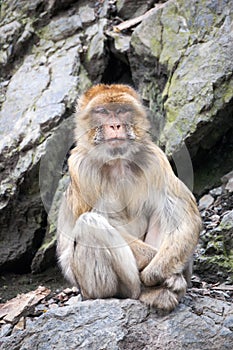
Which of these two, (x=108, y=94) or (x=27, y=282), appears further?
(x=27, y=282)

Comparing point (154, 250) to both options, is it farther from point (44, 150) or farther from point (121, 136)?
point (44, 150)

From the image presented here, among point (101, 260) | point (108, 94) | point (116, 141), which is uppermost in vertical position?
point (108, 94)

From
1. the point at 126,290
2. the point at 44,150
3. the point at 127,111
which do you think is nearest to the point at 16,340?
the point at 126,290

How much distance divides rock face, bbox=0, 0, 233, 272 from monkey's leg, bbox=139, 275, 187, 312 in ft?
5.91

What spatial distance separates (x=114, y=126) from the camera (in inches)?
185

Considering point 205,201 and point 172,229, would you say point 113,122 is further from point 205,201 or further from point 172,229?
point 205,201

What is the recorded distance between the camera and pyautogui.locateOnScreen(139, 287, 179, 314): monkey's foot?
15.4 feet

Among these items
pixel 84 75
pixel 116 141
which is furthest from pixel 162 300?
pixel 84 75

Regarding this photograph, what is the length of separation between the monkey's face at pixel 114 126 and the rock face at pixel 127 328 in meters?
1.14

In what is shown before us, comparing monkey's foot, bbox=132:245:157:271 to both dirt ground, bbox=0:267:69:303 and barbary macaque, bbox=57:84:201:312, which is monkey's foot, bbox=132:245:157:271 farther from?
dirt ground, bbox=0:267:69:303

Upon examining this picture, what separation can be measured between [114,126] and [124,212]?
67cm

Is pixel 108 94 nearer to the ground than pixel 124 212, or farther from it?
farther from it

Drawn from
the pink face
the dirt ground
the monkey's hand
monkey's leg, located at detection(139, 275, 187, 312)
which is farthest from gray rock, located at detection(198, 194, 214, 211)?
the pink face

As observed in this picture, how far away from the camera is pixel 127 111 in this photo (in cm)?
482
